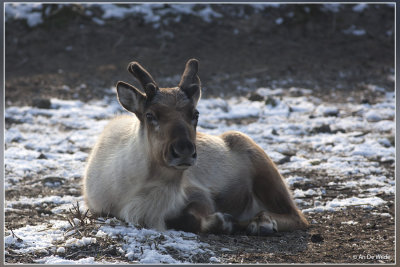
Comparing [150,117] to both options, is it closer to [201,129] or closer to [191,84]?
[191,84]

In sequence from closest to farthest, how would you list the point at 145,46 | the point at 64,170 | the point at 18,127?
the point at 64,170, the point at 18,127, the point at 145,46

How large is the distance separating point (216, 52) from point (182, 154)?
11530 mm

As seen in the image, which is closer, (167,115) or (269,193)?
(167,115)

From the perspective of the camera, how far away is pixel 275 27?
56.5 feet

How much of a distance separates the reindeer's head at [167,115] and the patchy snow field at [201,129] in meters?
0.73

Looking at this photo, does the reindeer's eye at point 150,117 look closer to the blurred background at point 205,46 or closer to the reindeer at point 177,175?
the reindeer at point 177,175

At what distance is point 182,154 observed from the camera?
4.79 m

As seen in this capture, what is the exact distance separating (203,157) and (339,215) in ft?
5.64

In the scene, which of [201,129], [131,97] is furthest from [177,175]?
[201,129]

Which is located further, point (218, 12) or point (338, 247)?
point (218, 12)

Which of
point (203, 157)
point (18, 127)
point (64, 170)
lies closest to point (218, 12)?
point (18, 127)

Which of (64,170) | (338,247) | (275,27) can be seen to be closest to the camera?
(338,247)

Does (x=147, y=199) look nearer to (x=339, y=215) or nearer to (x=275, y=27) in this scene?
(x=339, y=215)

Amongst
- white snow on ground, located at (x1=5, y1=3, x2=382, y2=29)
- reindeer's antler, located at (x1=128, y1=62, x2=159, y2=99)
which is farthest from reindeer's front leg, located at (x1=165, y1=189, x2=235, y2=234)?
white snow on ground, located at (x1=5, y1=3, x2=382, y2=29)
